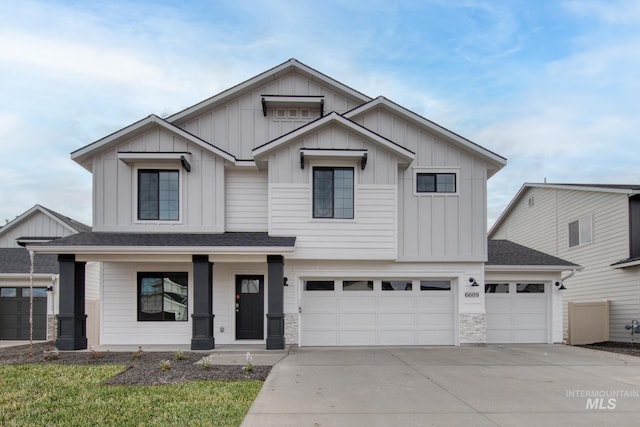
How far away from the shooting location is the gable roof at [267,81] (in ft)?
49.8

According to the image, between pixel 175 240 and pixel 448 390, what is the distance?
26.9 ft

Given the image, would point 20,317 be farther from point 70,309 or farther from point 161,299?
point 161,299

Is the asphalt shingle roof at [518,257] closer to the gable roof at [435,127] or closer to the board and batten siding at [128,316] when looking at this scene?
the gable roof at [435,127]

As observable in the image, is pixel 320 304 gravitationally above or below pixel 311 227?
below

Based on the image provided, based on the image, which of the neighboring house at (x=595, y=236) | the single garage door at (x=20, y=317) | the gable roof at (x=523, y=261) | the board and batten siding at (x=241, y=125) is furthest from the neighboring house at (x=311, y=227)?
the neighboring house at (x=595, y=236)

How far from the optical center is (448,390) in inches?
315

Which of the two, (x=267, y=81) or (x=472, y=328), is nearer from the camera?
(x=472, y=328)

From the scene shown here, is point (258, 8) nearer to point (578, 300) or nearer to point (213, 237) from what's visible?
point (213, 237)

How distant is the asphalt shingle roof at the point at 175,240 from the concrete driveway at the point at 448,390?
308 centimetres

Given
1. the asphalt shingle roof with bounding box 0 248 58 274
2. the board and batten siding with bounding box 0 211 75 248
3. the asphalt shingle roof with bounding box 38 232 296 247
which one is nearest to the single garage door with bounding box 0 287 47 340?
the asphalt shingle roof with bounding box 0 248 58 274

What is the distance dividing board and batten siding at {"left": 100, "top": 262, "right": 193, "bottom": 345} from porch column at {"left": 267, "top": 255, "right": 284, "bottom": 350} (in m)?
2.74

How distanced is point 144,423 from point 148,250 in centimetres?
699

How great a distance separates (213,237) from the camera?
1355cm

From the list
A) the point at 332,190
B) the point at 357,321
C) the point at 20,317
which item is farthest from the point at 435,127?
the point at 20,317
